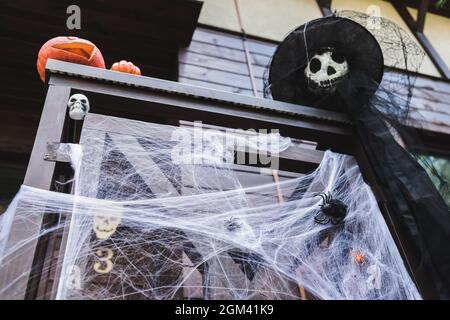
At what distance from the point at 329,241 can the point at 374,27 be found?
1.65m

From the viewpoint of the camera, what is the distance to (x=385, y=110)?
2.53m

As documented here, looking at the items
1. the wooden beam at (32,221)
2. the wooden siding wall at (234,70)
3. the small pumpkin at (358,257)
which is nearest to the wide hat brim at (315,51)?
the small pumpkin at (358,257)

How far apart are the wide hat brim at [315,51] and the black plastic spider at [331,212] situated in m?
0.78

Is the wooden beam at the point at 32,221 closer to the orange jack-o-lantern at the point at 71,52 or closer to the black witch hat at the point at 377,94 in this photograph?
the orange jack-o-lantern at the point at 71,52

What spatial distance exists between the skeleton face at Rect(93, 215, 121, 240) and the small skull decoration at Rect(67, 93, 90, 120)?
523 mm

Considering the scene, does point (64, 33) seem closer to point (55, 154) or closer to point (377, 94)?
point (55, 154)

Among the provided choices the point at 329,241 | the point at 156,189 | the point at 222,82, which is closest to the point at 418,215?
the point at 329,241

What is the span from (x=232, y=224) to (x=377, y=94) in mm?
1270

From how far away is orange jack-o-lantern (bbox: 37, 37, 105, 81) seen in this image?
2.57m

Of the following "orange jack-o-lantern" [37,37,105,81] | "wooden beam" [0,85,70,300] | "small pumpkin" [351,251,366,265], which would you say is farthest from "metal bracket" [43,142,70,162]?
"small pumpkin" [351,251,366,265]

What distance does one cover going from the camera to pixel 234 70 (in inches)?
176

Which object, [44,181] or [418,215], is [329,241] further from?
[44,181]

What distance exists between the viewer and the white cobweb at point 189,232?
182 cm

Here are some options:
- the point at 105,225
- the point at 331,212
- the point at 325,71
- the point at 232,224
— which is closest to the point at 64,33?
the point at 325,71
